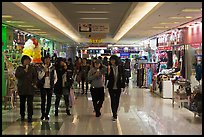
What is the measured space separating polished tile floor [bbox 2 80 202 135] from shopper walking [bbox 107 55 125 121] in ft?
1.37

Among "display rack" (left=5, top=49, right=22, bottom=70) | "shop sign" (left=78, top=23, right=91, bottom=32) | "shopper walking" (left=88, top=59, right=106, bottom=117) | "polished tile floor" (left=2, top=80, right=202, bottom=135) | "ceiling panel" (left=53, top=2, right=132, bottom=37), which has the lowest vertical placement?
"polished tile floor" (left=2, top=80, right=202, bottom=135)

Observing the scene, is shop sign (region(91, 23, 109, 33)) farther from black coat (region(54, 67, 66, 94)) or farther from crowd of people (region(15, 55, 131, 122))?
black coat (region(54, 67, 66, 94))

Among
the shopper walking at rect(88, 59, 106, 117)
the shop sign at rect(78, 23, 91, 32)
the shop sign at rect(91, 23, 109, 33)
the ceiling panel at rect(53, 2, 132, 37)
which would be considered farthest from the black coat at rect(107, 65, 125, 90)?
the shop sign at rect(91, 23, 109, 33)

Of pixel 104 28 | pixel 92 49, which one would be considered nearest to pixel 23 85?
pixel 104 28

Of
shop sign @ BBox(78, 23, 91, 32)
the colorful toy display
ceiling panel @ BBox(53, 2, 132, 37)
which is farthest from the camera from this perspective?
shop sign @ BBox(78, 23, 91, 32)

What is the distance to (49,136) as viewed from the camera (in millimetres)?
6523

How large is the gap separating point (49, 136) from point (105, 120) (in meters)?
2.07

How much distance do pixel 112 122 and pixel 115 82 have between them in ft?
3.33

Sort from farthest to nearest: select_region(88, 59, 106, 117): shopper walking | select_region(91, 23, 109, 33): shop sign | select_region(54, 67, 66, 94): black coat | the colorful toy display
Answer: select_region(91, 23, 109, 33): shop sign
the colorful toy display
select_region(88, 59, 106, 117): shopper walking
select_region(54, 67, 66, 94): black coat

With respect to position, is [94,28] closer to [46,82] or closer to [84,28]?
[84,28]

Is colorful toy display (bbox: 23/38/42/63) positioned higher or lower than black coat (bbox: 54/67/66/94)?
higher

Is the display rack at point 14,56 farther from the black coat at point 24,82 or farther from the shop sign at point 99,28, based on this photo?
the black coat at point 24,82

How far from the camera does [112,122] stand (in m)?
7.98

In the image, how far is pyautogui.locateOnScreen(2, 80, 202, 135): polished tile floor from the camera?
6.96 meters
